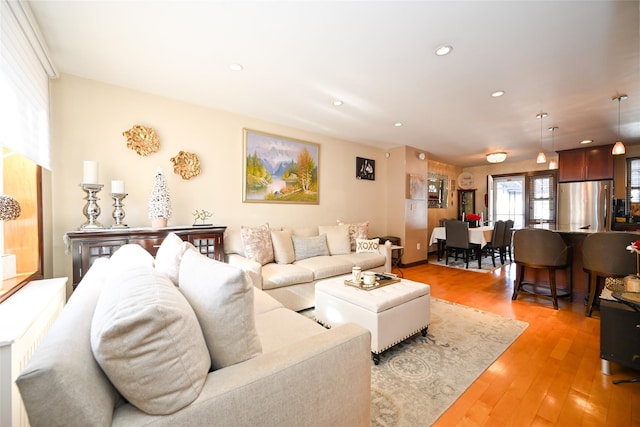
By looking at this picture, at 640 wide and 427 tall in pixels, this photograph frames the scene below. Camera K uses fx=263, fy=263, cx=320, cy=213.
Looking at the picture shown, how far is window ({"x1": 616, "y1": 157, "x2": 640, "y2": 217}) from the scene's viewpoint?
5.01 m

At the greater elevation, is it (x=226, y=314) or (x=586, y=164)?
(x=586, y=164)

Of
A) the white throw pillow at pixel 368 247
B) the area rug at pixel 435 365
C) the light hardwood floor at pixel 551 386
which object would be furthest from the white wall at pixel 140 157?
the light hardwood floor at pixel 551 386

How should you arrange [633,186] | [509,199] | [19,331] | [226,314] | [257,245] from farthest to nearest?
[509,199]
[633,186]
[257,245]
[19,331]
[226,314]

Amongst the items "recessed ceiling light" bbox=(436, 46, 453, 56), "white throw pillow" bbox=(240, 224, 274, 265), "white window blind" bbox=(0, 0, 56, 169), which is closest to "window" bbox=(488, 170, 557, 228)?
"recessed ceiling light" bbox=(436, 46, 453, 56)

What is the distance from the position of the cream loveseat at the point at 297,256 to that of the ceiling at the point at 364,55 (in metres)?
1.65

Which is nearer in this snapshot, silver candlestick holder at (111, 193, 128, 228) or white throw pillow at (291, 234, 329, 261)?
silver candlestick holder at (111, 193, 128, 228)

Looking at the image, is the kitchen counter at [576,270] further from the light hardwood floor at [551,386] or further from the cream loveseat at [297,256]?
the cream loveseat at [297,256]

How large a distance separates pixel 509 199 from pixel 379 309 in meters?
7.06

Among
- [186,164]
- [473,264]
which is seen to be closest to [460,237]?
[473,264]

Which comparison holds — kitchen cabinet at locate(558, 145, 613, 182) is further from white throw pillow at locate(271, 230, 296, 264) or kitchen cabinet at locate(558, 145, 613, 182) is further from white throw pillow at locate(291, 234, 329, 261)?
white throw pillow at locate(271, 230, 296, 264)

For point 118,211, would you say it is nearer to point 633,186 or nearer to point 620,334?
point 620,334

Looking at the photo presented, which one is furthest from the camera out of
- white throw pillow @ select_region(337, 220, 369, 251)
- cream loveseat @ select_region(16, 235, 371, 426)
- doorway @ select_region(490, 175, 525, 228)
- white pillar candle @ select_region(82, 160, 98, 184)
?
doorway @ select_region(490, 175, 525, 228)

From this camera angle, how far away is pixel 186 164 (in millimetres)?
3186

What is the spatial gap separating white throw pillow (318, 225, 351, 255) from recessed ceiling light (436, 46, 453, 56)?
2.53 metres
